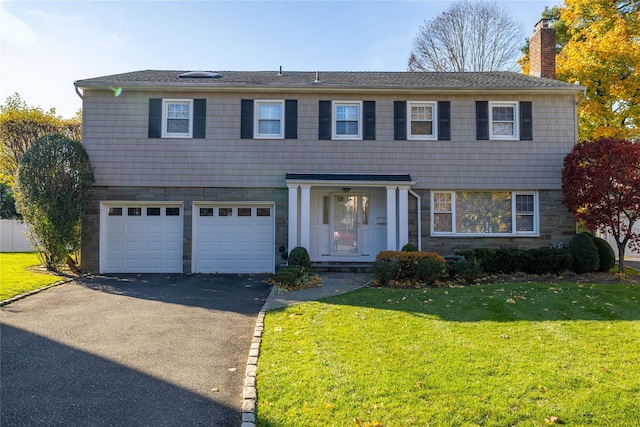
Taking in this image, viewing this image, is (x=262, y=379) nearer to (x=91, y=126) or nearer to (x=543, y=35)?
(x=91, y=126)

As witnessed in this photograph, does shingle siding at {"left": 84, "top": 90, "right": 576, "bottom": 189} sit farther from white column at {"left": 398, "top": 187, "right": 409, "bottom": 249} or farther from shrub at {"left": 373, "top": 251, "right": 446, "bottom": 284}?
shrub at {"left": 373, "top": 251, "right": 446, "bottom": 284}

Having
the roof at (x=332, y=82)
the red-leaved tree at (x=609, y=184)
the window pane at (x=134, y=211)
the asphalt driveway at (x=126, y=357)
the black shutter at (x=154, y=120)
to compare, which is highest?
the roof at (x=332, y=82)

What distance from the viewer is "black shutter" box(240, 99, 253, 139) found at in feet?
40.7

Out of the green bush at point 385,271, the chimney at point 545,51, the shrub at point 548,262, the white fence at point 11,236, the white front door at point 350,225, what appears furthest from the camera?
the white fence at point 11,236

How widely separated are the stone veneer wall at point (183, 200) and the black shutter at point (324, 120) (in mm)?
2162

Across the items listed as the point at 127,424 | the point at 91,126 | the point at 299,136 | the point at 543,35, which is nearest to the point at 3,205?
the point at 91,126

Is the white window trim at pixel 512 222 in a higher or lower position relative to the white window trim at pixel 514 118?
lower

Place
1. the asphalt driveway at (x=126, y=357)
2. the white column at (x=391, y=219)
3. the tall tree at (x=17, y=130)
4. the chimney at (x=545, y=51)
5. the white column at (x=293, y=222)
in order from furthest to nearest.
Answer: the tall tree at (x=17, y=130)
the chimney at (x=545, y=51)
the white column at (x=391, y=219)
the white column at (x=293, y=222)
the asphalt driveway at (x=126, y=357)

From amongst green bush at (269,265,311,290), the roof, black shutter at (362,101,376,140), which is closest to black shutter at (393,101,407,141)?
the roof

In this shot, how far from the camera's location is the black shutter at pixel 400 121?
41.0 ft

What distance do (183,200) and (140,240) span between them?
1907 millimetres

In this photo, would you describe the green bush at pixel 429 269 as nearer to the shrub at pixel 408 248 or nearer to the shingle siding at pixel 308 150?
the shrub at pixel 408 248

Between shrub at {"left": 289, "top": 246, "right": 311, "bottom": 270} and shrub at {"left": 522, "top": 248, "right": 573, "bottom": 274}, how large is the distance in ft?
20.3

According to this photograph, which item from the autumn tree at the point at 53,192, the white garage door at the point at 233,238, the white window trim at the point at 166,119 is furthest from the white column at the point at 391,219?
the autumn tree at the point at 53,192
